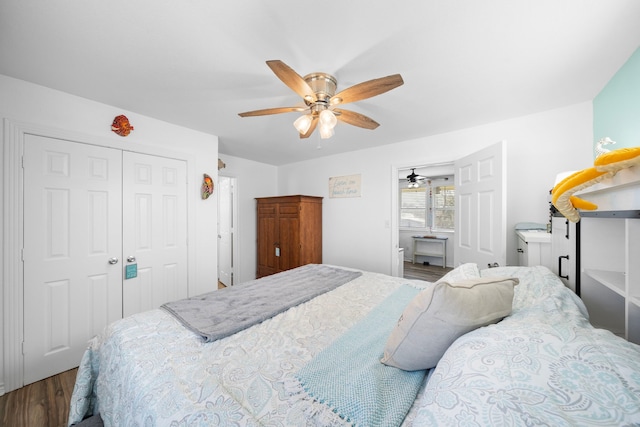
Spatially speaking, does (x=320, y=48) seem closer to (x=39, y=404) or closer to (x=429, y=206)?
(x=39, y=404)

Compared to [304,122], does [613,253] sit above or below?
below

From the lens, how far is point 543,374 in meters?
0.53

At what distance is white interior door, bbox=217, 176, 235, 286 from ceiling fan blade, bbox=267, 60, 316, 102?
2902 millimetres

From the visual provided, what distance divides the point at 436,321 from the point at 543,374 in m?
0.31

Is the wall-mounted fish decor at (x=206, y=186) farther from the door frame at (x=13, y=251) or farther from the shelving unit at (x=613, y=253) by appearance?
the shelving unit at (x=613, y=253)

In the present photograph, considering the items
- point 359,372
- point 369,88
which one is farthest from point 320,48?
point 359,372

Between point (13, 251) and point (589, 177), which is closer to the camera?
point (589, 177)

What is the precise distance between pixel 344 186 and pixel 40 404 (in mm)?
3669

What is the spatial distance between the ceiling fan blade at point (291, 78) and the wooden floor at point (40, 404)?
256 centimetres

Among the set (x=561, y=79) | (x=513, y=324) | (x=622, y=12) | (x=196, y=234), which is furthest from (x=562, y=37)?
(x=196, y=234)

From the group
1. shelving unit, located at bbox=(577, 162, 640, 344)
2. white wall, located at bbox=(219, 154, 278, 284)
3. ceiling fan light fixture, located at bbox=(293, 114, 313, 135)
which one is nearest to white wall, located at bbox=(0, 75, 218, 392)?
white wall, located at bbox=(219, 154, 278, 284)

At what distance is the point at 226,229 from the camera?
4.41m

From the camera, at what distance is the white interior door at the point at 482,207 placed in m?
2.12

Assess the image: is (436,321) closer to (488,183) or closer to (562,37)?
(562,37)
